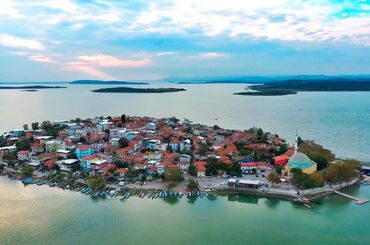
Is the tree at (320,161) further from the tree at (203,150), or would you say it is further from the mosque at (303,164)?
the tree at (203,150)

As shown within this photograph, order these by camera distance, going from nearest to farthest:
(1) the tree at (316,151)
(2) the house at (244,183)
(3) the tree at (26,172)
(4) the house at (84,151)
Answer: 1. (2) the house at (244,183)
2. (3) the tree at (26,172)
3. (1) the tree at (316,151)
4. (4) the house at (84,151)

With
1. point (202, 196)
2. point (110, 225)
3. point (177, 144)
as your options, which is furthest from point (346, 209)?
point (177, 144)

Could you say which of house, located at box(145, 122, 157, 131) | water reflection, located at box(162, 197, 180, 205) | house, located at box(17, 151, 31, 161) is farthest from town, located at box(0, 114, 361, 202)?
house, located at box(145, 122, 157, 131)

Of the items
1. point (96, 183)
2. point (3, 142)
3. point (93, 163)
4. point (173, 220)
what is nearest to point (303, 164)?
point (173, 220)

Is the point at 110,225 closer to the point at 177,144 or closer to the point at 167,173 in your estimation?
the point at 167,173

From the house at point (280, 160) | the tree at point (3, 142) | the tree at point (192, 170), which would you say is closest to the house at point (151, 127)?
the tree at point (3, 142)

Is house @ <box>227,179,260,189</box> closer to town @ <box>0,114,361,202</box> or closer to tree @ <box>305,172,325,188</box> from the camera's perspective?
town @ <box>0,114,361,202</box>
